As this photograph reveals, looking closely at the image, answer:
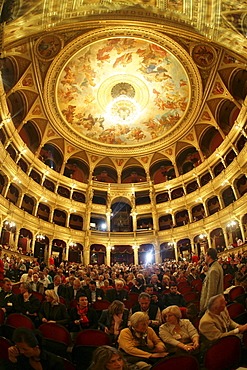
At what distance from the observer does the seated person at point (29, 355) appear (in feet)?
7.57

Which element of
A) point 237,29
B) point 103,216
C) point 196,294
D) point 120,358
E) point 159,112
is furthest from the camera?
point 103,216

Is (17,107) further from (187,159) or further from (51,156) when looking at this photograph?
(187,159)

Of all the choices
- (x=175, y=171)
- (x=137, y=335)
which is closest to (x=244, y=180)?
(x=175, y=171)

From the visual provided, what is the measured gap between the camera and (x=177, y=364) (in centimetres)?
208

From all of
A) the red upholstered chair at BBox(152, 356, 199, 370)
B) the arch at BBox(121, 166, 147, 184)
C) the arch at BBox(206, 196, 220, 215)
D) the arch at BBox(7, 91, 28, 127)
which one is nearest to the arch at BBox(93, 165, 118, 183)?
the arch at BBox(121, 166, 147, 184)

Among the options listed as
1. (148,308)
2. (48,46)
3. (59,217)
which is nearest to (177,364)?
(148,308)

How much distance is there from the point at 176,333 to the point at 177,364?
4.02 feet

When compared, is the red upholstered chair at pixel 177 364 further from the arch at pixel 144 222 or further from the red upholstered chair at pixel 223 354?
the arch at pixel 144 222

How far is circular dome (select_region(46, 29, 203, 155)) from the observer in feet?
57.5

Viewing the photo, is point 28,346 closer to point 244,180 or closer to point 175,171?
point 244,180

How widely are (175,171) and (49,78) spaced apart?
14.8 metres

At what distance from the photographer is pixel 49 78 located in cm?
1834

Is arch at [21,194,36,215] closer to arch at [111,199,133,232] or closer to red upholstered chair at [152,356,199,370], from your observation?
arch at [111,199,133,232]

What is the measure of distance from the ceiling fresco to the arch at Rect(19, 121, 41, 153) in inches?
118
